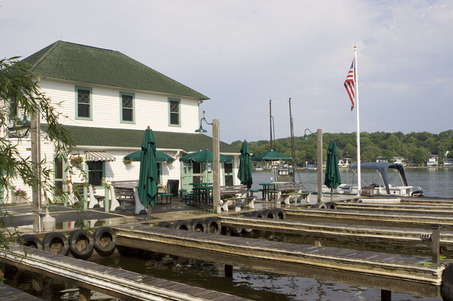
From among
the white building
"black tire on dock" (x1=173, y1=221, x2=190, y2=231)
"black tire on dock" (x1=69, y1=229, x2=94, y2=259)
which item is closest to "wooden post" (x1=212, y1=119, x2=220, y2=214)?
"black tire on dock" (x1=173, y1=221, x2=190, y2=231)

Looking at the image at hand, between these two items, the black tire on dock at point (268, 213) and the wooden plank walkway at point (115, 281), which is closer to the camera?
the wooden plank walkway at point (115, 281)

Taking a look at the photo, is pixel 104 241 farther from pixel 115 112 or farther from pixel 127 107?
pixel 127 107

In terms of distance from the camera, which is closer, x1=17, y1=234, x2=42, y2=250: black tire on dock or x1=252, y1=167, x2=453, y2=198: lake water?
x1=17, y1=234, x2=42, y2=250: black tire on dock

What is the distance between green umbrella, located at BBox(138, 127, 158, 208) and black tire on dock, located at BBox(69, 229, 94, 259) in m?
2.33

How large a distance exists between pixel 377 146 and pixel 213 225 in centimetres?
13071

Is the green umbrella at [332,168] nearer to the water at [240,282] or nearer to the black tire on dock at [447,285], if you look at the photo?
the water at [240,282]

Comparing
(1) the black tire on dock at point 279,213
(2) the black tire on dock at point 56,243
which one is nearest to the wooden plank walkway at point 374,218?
(1) the black tire on dock at point 279,213

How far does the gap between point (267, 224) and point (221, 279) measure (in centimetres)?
318

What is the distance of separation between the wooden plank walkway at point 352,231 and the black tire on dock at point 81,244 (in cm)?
502

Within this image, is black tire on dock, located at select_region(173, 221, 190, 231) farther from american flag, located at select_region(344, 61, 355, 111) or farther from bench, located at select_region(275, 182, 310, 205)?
american flag, located at select_region(344, 61, 355, 111)

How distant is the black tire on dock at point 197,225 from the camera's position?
13852mm

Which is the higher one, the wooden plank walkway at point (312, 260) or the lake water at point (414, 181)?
the wooden plank walkway at point (312, 260)

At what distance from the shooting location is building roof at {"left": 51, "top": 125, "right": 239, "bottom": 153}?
20344mm

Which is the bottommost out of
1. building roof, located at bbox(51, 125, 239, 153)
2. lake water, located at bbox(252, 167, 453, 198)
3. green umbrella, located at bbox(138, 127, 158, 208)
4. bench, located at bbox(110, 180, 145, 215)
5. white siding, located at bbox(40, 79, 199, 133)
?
lake water, located at bbox(252, 167, 453, 198)
